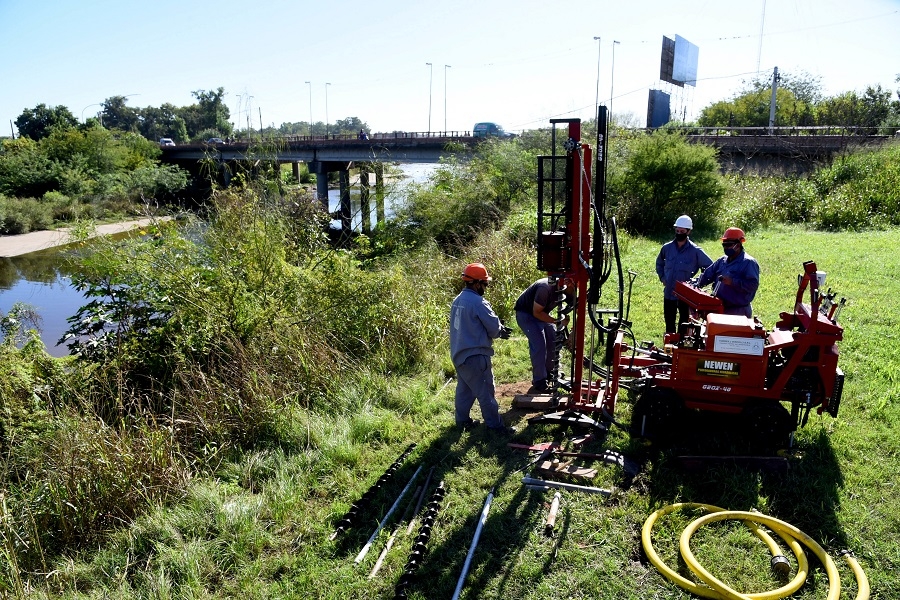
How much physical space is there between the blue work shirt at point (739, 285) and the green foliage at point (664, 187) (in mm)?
11228

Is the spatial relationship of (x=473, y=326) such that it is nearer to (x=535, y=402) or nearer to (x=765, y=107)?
(x=535, y=402)

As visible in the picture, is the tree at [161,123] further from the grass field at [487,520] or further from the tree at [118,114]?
the grass field at [487,520]

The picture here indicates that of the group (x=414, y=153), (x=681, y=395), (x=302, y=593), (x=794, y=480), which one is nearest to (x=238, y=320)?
(x=302, y=593)

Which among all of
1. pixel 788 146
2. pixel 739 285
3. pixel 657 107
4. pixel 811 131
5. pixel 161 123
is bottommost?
pixel 739 285

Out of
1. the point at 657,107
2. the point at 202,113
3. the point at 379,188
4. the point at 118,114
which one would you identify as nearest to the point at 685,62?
the point at 657,107

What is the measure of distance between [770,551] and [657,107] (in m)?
40.1

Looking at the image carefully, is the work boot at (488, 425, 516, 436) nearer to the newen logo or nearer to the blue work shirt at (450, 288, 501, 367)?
the blue work shirt at (450, 288, 501, 367)

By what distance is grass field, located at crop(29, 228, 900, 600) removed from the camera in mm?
3701

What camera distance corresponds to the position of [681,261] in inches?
283

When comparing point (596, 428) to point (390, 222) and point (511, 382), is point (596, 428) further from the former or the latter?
point (390, 222)

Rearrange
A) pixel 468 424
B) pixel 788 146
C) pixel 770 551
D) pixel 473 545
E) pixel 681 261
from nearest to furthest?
pixel 770 551 → pixel 473 545 → pixel 468 424 → pixel 681 261 → pixel 788 146

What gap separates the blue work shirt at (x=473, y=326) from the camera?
5289 mm

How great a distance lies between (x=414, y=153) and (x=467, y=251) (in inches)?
820

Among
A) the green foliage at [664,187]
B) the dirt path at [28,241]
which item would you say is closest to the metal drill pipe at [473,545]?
the green foliage at [664,187]
